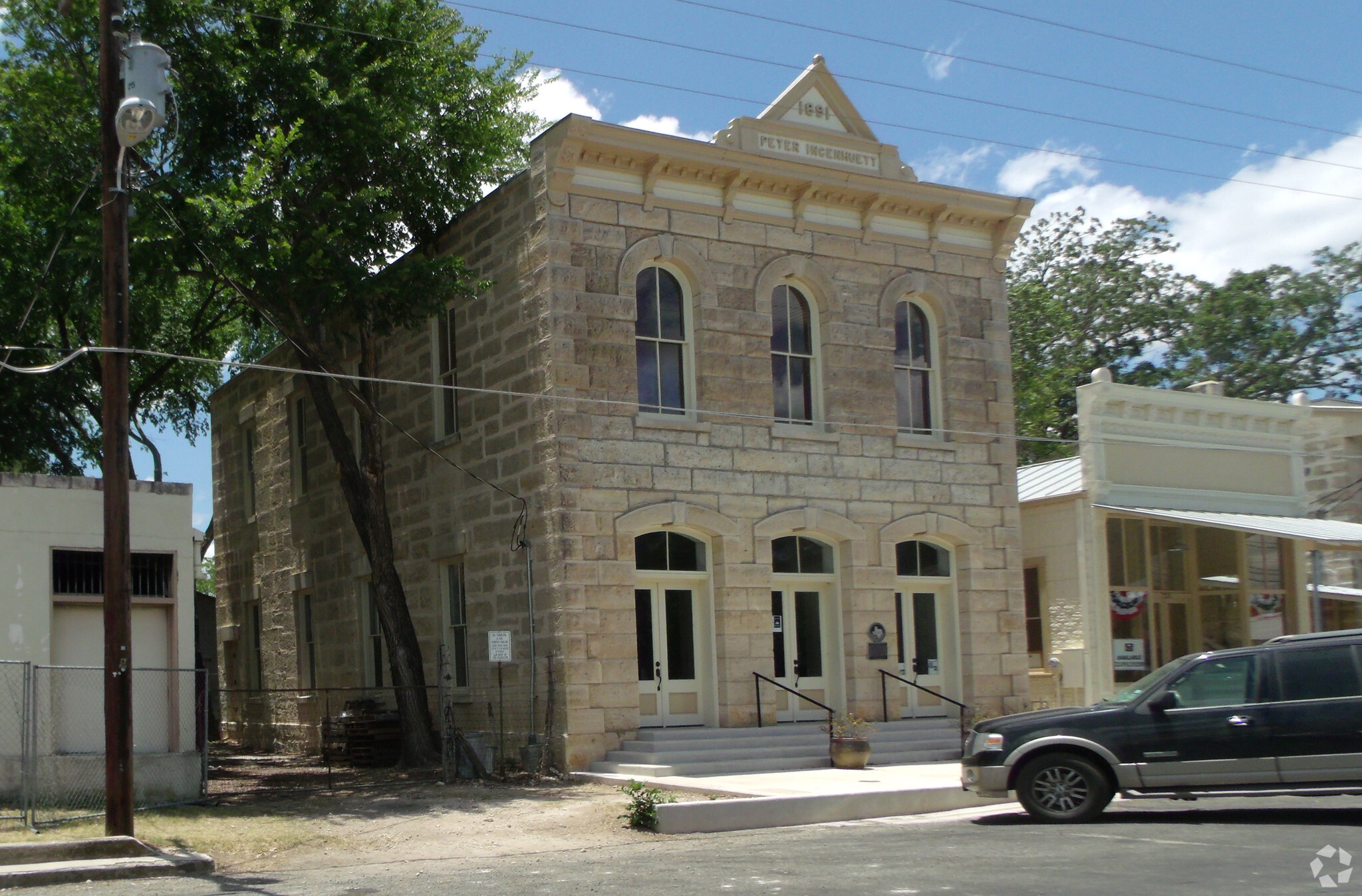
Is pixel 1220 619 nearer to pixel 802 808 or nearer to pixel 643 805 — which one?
pixel 802 808

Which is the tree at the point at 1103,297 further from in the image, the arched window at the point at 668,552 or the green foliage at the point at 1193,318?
the arched window at the point at 668,552

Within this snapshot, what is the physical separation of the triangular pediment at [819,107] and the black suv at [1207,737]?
10996 millimetres

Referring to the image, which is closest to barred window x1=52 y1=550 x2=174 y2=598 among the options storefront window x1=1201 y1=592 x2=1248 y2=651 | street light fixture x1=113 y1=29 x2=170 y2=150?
street light fixture x1=113 y1=29 x2=170 y2=150

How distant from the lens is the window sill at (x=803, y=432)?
66.9 feet

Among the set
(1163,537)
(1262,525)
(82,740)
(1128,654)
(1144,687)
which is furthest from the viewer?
(1163,537)

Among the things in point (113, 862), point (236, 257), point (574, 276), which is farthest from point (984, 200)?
point (113, 862)

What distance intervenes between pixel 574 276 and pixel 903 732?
808 cm

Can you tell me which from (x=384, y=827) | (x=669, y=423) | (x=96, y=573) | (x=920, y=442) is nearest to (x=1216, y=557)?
(x=920, y=442)

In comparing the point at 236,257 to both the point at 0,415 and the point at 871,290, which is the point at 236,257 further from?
the point at 0,415

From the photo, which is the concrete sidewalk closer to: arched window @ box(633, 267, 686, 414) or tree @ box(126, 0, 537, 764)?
arched window @ box(633, 267, 686, 414)

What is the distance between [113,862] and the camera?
11.6m

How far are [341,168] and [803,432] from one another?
7.62 meters

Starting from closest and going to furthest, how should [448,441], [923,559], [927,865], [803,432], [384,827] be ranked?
[927,865]
[384,827]
[803,432]
[448,441]
[923,559]

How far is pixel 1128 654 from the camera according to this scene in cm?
2442
